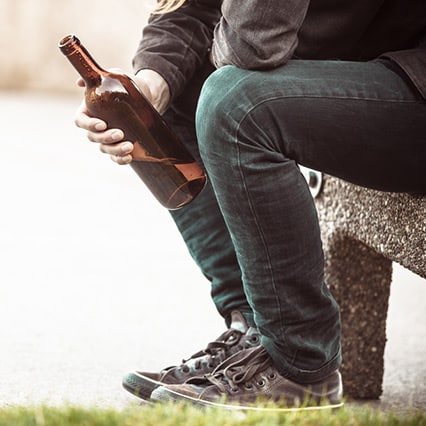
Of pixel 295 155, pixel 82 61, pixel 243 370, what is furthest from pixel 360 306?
pixel 82 61

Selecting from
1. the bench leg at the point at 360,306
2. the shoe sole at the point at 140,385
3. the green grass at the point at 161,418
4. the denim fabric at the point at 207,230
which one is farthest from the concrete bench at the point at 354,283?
the green grass at the point at 161,418

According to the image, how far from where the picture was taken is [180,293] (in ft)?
8.90

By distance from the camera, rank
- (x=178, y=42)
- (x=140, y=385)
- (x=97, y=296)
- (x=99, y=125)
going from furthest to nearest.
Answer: (x=97, y=296) < (x=178, y=42) < (x=140, y=385) < (x=99, y=125)

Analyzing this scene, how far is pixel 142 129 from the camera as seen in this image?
1564mm

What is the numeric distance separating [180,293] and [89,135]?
122cm

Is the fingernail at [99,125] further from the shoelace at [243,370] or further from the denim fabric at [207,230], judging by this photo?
the shoelace at [243,370]

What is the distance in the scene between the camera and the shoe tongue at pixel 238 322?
5.63ft

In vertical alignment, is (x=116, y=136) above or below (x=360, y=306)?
above

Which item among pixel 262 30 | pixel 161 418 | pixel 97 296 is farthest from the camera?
pixel 97 296

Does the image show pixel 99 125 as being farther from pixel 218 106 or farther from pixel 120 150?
pixel 218 106

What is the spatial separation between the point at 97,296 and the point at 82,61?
1.15m

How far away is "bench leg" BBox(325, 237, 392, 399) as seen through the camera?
73.0 inches

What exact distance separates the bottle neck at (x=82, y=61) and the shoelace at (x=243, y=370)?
542 millimetres

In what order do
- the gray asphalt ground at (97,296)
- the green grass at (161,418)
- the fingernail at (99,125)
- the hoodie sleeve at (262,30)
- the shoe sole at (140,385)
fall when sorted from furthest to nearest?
the gray asphalt ground at (97,296), the shoe sole at (140,385), the fingernail at (99,125), the hoodie sleeve at (262,30), the green grass at (161,418)
